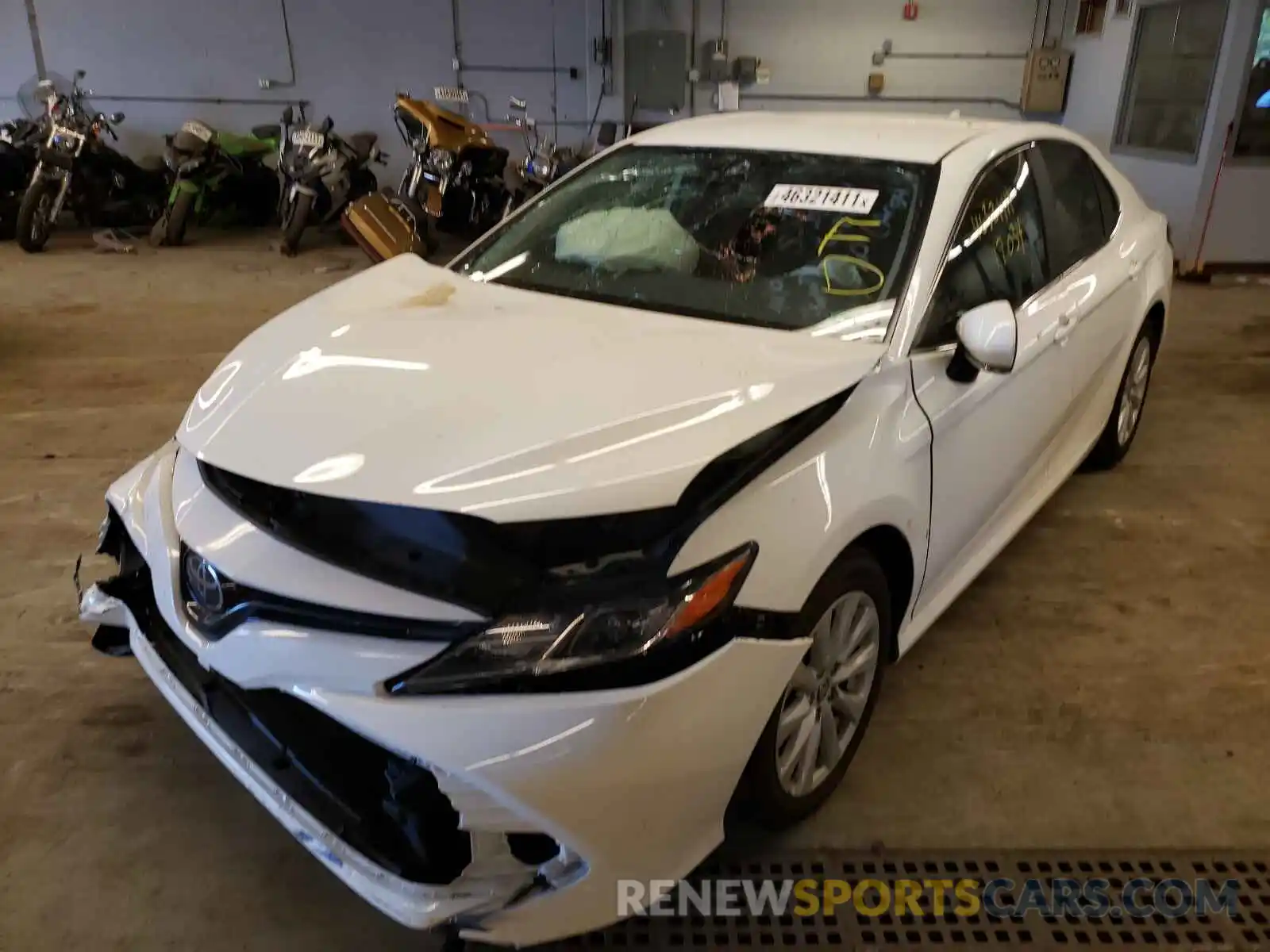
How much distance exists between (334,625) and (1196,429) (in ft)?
12.1

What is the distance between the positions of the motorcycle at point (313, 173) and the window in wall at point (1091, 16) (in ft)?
19.9

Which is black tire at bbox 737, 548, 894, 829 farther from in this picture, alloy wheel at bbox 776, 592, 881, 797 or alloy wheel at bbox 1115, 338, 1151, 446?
alloy wheel at bbox 1115, 338, 1151, 446

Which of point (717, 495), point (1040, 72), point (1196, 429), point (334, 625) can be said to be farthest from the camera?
point (1040, 72)

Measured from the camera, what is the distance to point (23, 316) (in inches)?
215

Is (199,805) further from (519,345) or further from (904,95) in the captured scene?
(904,95)

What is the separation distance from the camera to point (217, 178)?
25.0ft

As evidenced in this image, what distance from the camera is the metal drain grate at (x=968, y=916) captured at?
1675mm

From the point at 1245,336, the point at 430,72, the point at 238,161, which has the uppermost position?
the point at 430,72

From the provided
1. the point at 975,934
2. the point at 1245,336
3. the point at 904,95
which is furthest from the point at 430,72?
the point at 975,934

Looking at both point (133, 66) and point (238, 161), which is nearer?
point (238, 161)

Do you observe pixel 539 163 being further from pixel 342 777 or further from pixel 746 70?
pixel 342 777

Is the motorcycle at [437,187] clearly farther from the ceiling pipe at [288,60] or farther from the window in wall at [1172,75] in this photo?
the window in wall at [1172,75]

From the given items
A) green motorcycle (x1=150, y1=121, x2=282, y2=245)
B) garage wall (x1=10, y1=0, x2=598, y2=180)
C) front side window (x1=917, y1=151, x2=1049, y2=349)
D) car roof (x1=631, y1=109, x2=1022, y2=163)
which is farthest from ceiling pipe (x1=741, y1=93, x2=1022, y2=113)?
front side window (x1=917, y1=151, x2=1049, y2=349)

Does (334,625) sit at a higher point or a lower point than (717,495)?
lower
